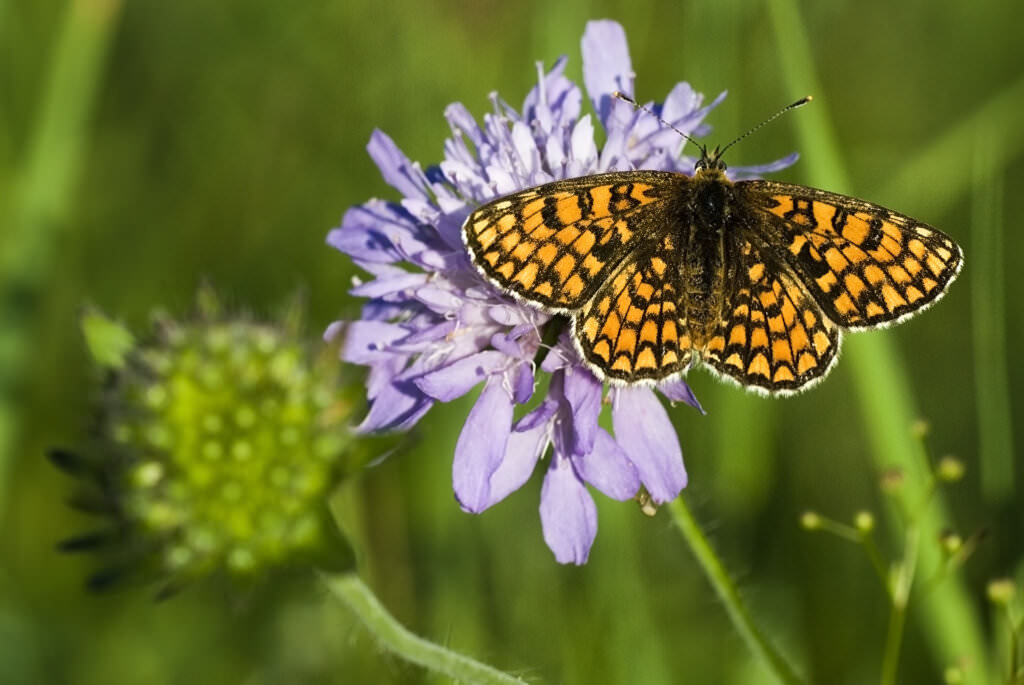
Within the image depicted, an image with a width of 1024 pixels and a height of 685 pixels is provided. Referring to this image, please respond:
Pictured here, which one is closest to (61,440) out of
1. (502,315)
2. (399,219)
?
(399,219)

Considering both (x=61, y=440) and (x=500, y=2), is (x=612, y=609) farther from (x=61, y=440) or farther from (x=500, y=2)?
(x=500, y=2)

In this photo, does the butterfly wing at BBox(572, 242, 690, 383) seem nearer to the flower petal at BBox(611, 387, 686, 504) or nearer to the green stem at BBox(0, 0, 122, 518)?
the flower petal at BBox(611, 387, 686, 504)

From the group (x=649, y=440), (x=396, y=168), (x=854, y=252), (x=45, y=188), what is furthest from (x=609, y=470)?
(x=45, y=188)

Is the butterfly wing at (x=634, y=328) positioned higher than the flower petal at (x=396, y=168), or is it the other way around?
the flower petal at (x=396, y=168)

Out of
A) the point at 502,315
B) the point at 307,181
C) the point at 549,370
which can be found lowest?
the point at 549,370

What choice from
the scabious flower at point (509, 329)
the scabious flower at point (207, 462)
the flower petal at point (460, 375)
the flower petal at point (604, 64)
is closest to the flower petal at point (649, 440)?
the scabious flower at point (509, 329)

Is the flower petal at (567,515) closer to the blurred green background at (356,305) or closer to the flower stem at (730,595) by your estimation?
the flower stem at (730,595)
